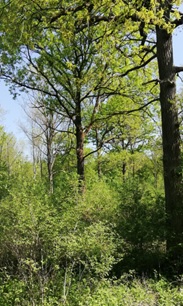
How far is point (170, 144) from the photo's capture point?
8.17m

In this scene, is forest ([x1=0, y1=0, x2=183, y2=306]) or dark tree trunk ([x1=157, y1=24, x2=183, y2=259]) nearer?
forest ([x1=0, y1=0, x2=183, y2=306])

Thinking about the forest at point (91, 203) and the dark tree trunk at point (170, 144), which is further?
the dark tree trunk at point (170, 144)

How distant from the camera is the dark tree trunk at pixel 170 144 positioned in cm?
769

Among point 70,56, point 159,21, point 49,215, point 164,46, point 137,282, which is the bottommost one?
point 137,282

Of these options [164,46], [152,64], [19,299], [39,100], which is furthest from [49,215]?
[152,64]

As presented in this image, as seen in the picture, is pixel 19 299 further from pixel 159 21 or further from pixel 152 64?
pixel 152 64

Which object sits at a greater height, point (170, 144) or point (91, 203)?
point (170, 144)

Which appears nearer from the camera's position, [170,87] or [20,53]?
[170,87]

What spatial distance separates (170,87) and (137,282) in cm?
460

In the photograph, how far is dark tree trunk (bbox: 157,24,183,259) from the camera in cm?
769

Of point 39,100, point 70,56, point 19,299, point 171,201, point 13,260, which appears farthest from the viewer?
point 39,100

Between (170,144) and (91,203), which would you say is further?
(91,203)

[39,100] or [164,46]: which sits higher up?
[39,100]

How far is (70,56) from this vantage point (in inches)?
542
